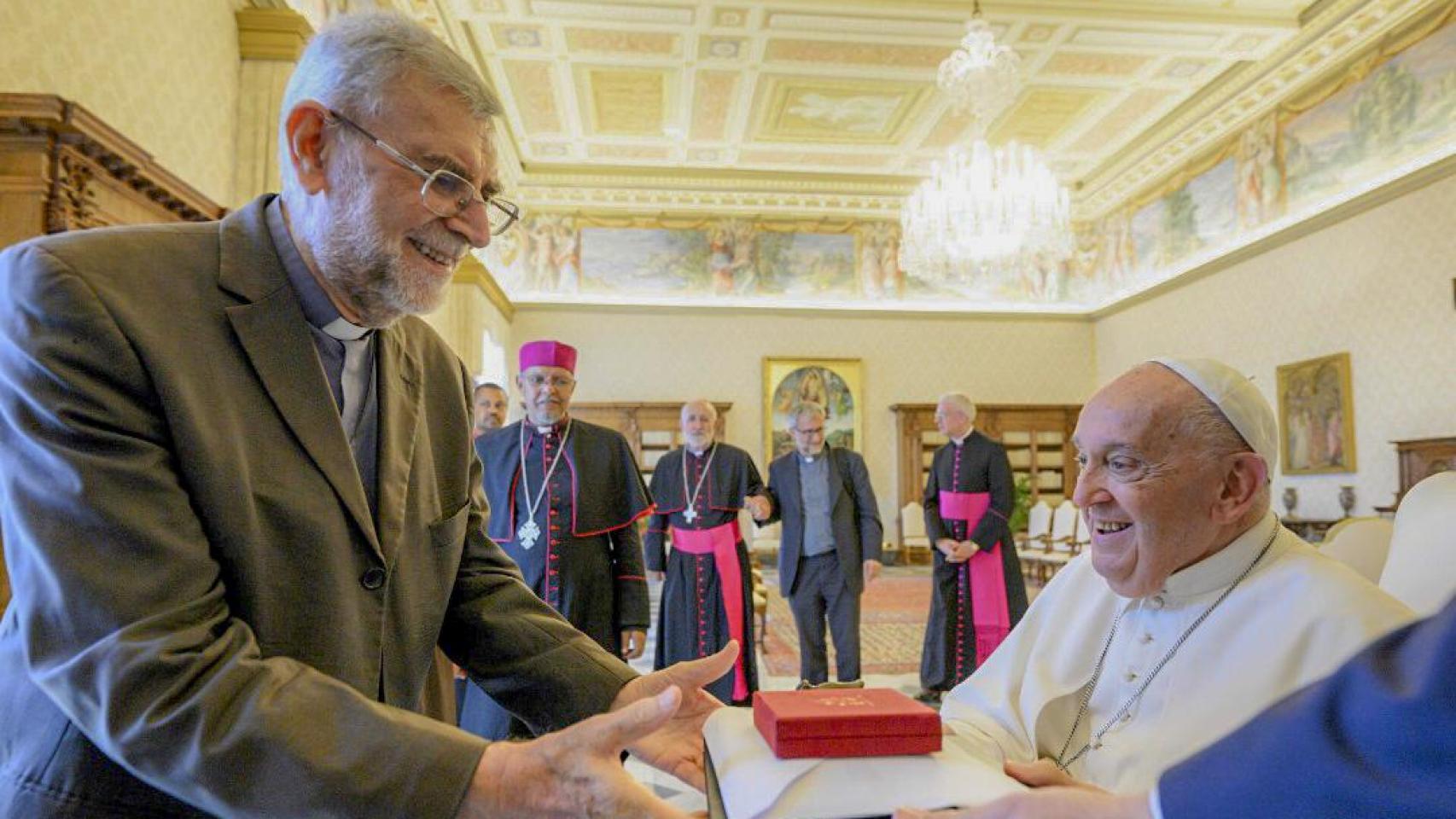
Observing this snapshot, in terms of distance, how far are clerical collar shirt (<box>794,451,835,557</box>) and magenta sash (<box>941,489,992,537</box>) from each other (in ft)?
3.12

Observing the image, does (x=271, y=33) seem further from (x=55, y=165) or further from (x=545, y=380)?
(x=545, y=380)

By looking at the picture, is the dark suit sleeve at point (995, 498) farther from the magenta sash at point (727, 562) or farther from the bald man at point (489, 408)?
the bald man at point (489, 408)

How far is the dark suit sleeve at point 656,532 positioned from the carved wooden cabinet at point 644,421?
325 inches

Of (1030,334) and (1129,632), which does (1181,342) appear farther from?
(1129,632)

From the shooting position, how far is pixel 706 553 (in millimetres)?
5832

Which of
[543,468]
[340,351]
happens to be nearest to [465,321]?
[543,468]

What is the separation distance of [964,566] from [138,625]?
590cm

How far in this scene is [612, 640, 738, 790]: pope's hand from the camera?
4.94ft

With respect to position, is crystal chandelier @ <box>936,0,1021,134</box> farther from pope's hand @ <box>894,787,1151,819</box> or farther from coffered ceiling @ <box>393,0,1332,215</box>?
pope's hand @ <box>894,787,1151,819</box>

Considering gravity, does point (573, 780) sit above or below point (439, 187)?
below

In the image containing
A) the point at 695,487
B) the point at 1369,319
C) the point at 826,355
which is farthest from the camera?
the point at 826,355

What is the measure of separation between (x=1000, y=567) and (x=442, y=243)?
5538 mm

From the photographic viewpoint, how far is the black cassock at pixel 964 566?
6.20 metres

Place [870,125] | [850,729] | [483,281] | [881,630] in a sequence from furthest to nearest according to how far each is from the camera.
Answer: [870,125] < [483,281] < [881,630] < [850,729]
